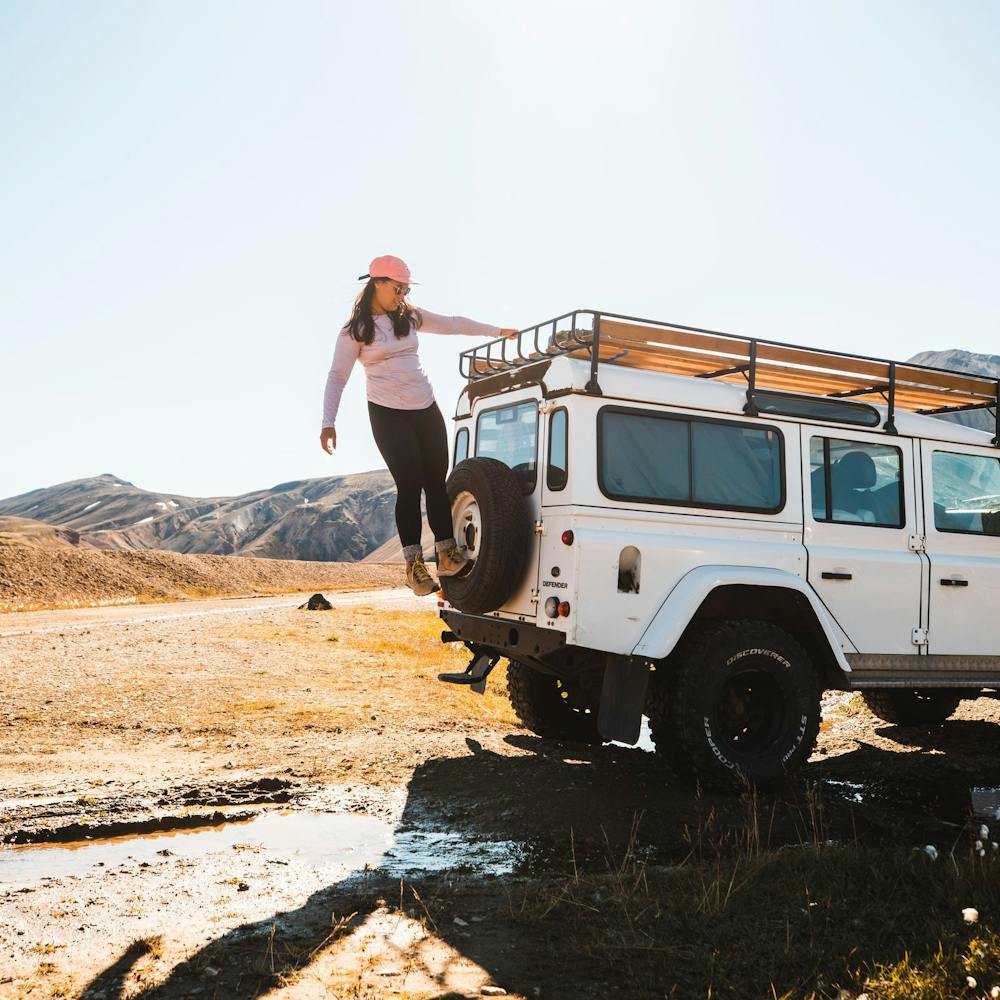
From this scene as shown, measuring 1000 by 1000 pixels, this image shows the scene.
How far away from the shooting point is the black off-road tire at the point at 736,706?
585 centimetres

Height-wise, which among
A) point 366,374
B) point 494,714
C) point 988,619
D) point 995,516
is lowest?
point 494,714

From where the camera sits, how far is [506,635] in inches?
248

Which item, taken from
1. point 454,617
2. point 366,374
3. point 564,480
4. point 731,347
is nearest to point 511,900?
point 564,480

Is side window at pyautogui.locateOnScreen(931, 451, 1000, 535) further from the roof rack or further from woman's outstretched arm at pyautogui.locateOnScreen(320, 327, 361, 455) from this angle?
woman's outstretched arm at pyautogui.locateOnScreen(320, 327, 361, 455)

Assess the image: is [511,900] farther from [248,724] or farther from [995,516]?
[995,516]

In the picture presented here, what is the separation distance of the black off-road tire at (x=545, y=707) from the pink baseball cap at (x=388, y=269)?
318cm

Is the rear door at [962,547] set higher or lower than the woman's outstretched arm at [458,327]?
lower

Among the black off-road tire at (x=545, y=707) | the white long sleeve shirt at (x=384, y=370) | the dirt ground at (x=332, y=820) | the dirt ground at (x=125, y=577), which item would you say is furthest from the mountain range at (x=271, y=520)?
the white long sleeve shirt at (x=384, y=370)

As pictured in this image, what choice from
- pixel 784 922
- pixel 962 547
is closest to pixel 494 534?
pixel 784 922

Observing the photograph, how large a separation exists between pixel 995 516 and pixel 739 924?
483 cm

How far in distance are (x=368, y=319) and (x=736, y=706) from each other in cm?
341

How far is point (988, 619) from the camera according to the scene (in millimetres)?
7223

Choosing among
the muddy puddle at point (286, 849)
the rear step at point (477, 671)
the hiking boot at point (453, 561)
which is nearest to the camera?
the muddy puddle at point (286, 849)

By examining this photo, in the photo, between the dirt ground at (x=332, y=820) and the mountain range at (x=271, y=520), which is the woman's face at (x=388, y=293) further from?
Result: the mountain range at (x=271, y=520)
